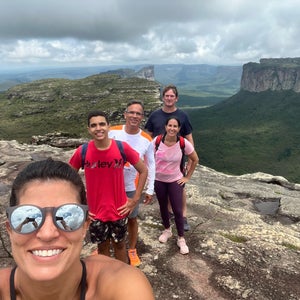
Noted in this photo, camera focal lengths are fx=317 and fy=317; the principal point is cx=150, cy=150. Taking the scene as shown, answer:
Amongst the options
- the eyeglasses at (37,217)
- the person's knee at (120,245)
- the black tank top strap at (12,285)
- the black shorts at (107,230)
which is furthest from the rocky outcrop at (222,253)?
the eyeglasses at (37,217)

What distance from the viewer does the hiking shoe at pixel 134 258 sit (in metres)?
8.30

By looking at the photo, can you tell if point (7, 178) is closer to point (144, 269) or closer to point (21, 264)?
point (144, 269)

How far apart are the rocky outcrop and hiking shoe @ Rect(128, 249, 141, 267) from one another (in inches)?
6.2

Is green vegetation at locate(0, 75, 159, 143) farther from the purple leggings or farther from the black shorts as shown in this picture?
the black shorts

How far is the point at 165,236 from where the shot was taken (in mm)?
9680

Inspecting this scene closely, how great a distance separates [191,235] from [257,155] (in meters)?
174

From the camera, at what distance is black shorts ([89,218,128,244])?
727 cm

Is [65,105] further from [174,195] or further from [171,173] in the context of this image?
[174,195]

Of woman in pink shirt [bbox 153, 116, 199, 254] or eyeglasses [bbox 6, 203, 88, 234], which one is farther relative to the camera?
woman in pink shirt [bbox 153, 116, 199, 254]

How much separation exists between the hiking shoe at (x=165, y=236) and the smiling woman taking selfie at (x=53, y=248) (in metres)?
6.44

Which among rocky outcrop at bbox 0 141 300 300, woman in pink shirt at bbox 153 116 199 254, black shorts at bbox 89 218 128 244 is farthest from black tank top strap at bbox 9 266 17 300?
woman in pink shirt at bbox 153 116 199 254

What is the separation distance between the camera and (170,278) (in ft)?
25.6

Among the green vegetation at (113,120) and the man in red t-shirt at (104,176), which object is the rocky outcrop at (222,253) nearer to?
the man in red t-shirt at (104,176)

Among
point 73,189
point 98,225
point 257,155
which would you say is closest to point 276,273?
point 98,225
